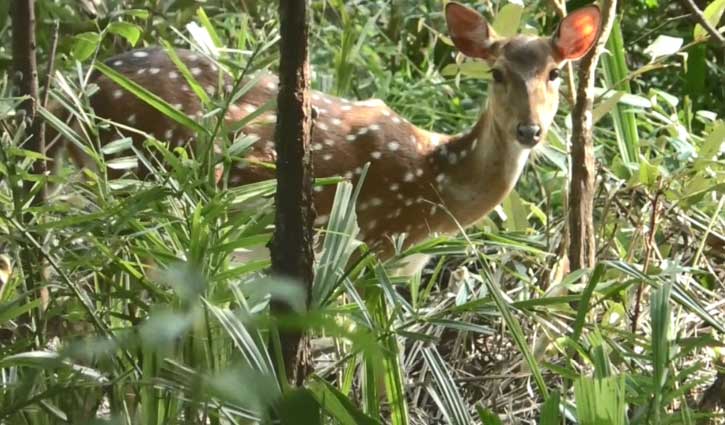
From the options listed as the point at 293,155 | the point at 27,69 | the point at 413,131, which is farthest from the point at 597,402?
the point at 413,131

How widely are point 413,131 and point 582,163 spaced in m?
0.88

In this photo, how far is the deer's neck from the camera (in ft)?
10.6

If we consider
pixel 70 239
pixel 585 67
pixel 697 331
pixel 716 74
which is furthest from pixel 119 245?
pixel 716 74

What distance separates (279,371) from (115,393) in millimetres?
236

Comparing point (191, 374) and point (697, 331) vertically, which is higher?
point (191, 374)

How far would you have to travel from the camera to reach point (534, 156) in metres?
3.43

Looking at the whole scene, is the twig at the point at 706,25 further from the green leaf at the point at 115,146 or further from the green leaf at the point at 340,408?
the green leaf at the point at 340,408

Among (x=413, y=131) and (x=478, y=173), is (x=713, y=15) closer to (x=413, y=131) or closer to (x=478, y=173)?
(x=478, y=173)

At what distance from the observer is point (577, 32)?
2.91 m

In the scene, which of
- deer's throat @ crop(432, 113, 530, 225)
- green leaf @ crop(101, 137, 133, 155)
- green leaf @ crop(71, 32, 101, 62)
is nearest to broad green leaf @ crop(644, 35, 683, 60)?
deer's throat @ crop(432, 113, 530, 225)

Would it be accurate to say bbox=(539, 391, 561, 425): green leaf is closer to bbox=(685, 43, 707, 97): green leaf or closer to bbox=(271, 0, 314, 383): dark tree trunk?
bbox=(271, 0, 314, 383): dark tree trunk

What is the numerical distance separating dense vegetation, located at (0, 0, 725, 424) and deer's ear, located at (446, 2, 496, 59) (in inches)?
4.1

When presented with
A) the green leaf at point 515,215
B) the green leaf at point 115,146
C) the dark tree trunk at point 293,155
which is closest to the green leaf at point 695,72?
the green leaf at point 515,215

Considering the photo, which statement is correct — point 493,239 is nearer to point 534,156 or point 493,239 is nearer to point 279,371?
point 279,371
